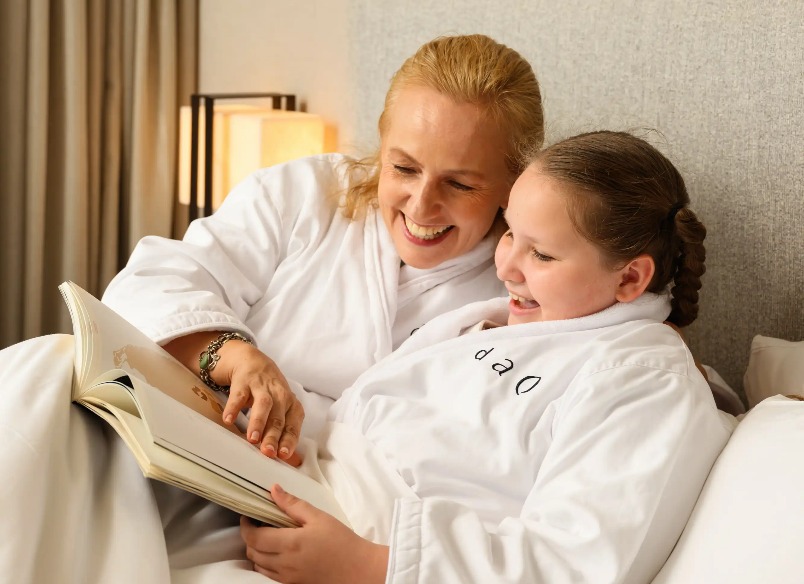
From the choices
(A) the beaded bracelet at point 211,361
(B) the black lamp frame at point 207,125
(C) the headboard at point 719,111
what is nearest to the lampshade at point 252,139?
(B) the black lamp frame at point 207,125

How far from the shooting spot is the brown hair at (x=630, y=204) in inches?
47.5

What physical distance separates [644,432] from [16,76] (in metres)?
2.26

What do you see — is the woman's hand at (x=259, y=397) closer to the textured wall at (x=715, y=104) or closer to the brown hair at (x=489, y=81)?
the brown hair at (x=489, y=81)

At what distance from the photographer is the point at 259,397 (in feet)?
4.14

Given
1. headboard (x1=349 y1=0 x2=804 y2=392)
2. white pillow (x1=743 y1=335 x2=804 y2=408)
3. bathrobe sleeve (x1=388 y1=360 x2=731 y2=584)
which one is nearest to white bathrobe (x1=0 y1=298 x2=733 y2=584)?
bathrobe sleeve (x1=388 y1=360 x2=731 y2=584)

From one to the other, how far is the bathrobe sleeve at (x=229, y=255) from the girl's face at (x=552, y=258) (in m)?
0.46

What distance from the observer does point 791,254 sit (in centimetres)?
139

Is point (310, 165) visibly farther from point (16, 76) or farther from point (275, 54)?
point (16, 76)

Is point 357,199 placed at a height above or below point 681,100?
below

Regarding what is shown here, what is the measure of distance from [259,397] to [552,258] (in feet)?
1.43

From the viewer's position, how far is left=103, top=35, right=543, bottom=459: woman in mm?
1448

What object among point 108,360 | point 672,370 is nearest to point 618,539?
point 672,370

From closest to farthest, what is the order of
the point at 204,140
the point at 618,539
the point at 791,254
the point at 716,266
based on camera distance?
the point at 618,539 → the point at 791,254 → the point at 716,266 → the point at 204,140

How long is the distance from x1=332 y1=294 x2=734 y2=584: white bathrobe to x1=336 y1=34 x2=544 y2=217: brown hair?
1.17ft
